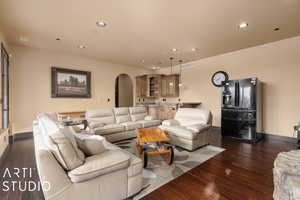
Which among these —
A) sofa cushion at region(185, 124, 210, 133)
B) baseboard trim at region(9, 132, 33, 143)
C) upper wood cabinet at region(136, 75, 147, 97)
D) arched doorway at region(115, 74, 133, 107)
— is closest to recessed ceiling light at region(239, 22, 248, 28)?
sofa cushion at region(185, 124, 210, 133)

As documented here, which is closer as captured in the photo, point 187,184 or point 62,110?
point 187,184

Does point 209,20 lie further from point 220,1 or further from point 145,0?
point 145,0

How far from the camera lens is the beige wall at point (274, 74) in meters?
3.79

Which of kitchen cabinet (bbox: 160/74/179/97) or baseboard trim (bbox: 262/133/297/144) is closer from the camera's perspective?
baseboard trim (bbox: 262/133/297/144)

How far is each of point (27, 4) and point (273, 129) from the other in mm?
6475

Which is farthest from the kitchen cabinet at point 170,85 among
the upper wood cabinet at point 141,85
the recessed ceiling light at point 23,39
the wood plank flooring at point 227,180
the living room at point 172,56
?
the recessed ceiling light at point 23,39

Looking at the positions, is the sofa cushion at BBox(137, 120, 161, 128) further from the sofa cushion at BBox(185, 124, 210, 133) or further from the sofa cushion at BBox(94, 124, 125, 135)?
the sofa cushion at BBox(185, 124, 210, 133)

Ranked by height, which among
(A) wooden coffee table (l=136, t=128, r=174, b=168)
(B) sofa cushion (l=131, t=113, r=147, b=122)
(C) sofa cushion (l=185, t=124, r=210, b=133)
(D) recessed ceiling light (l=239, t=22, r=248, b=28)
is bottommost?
(A) wooden coffee table (l=136, t=128, r=174, b=168)

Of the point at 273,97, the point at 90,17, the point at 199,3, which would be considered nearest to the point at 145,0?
the point at 199,3

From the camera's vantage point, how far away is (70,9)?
2539 millimetres

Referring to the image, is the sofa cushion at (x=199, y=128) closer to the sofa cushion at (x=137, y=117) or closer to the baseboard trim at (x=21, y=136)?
the sofa cushion at (x=137, y=117)

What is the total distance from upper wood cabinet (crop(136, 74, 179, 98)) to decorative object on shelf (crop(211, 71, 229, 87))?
5.77 feet

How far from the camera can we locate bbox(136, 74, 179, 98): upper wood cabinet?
265 inches

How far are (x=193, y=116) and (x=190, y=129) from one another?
0.67 metres
